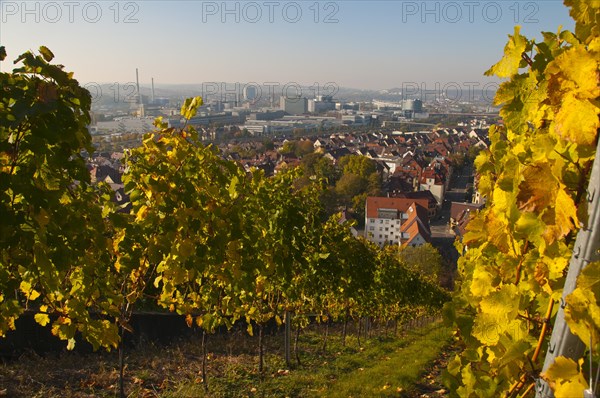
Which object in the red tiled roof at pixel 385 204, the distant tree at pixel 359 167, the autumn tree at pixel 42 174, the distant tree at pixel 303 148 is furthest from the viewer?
the distant tree at pixel 303 148

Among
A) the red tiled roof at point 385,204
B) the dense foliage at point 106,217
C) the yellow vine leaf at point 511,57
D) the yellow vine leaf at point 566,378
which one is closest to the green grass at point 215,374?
the dense foliage at point 106,217

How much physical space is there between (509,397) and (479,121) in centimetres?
18176

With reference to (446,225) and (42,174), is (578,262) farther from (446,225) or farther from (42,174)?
(446,225)

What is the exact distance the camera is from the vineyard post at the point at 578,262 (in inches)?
42.8

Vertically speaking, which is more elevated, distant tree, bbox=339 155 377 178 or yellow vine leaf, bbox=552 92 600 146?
yellow vine leaf, bbox=552 92 600 146

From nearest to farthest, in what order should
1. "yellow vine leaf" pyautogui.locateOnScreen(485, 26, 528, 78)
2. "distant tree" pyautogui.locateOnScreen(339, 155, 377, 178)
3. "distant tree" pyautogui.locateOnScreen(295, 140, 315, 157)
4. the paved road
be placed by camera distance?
"yellow vine leaf" pyautogui.locateOnScreen(485, 26, 528, 78)
the paved road
"distant tree" pyautogui.locateOnScreen(339, 155, 377, 178)
"distant tree" pyautogui.locateOnScreen(295, 140, 315, 157)

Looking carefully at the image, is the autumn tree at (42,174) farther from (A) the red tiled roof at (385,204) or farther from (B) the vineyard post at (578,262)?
(A) the red tiled roof at (385,204)

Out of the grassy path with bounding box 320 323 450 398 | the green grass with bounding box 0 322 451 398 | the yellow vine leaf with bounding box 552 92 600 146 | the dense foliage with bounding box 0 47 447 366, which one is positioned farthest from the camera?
the grassy path with bounding box 320 323 450 398

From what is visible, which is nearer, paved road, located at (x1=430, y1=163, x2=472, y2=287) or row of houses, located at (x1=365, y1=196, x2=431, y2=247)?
paved road, located at (x1=430, y1=163, x2=472, y2=287)

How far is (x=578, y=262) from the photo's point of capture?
3.77 feet

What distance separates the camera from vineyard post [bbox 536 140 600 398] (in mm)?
1087

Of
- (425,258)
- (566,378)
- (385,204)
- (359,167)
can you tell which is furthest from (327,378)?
(359,167)

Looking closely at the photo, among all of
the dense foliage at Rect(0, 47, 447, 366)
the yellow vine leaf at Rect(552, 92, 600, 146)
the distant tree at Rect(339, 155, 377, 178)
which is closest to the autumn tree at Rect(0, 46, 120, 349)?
the dense foliage at Rect(0, 47, 447, 366)

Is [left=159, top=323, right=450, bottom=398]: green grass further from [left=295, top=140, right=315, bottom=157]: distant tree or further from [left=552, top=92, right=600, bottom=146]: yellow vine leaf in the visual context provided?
[left=295, top=140, right=315, bottom=157]: distant tree
